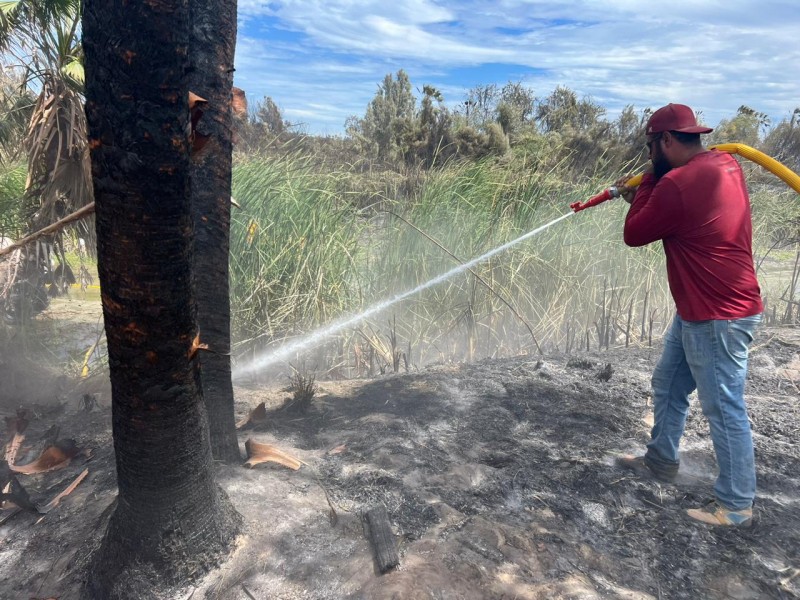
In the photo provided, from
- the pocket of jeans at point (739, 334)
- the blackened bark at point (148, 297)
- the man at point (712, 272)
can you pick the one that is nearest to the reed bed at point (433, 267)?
the man at point (712, 272)

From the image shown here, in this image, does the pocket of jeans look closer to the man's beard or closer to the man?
the man

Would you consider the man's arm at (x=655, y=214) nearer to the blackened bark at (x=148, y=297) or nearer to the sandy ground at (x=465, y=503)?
the sandy ground at (x=465, y=503)

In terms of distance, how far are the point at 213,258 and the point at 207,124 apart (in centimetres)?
64

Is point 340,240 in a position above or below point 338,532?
above

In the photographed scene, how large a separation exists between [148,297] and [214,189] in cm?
101

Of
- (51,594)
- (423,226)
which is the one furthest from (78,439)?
(423,226)

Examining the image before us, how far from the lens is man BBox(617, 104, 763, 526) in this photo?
272 centimetres

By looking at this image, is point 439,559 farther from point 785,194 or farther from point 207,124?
point 785,194

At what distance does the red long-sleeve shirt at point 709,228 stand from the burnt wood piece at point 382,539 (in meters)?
1.91

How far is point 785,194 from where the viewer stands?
443 inches

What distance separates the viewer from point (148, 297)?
1.70 meters

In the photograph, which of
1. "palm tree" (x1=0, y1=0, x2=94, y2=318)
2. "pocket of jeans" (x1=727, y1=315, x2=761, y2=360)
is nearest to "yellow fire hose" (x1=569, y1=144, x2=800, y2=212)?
"pocket of jeans" (x1=727, y1=315, x2=761, y2=360)

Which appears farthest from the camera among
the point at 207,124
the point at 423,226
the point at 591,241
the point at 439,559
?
the point at 591,241

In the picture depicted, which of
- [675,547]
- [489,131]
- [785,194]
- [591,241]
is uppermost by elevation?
[489,131]
